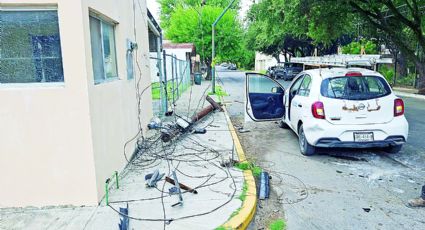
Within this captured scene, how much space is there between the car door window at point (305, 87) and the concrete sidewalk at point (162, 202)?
2017mm

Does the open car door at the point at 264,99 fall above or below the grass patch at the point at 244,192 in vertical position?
above

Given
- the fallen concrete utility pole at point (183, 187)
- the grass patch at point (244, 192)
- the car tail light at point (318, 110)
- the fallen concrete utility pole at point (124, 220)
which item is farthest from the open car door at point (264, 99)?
the fallen concrete utility pole at point (124, 220)

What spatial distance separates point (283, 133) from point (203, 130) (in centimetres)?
222

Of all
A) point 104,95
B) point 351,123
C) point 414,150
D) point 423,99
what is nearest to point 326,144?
point 351,123

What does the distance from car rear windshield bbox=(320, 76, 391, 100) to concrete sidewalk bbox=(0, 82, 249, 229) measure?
7.35 ft

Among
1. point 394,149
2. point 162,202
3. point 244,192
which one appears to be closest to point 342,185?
point 244,192

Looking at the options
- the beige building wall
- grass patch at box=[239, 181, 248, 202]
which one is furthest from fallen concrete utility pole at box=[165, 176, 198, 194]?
the beige building wall

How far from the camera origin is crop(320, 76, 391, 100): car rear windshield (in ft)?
19.9

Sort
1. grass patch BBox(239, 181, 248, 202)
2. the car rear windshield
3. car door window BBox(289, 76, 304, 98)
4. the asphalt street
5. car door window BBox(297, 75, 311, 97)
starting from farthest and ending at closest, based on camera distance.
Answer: car door window BBox(289, 76, 304, 98), car door window BBox(297, 75, 311, 97), the car rear windshield, grass patch BBox(239, 181, 248, 202), the asphalt street

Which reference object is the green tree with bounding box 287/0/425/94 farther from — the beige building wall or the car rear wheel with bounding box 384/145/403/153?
the beige building wall

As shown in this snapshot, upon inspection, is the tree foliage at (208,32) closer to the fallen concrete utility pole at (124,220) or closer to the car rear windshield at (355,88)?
the car rear windshield at (355,88)

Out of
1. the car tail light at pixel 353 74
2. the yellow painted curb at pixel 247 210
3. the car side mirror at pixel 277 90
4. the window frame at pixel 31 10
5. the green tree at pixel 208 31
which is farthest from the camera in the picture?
the green tree at pixel 208 31

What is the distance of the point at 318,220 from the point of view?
3.99m

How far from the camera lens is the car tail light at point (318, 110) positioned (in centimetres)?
603
